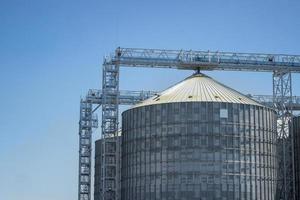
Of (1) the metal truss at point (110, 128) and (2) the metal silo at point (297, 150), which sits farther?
(2) the metal silo at point (297, 150)

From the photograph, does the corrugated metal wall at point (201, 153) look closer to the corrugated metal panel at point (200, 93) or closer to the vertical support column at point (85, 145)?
the corrugated metal panel at point (200, 93)

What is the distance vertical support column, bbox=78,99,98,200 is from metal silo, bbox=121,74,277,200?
17249 mm

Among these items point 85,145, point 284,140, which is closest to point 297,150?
point 284,140

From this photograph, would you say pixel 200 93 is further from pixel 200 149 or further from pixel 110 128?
pixel 110 128

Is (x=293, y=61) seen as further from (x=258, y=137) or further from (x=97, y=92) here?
(x=97, y=92)

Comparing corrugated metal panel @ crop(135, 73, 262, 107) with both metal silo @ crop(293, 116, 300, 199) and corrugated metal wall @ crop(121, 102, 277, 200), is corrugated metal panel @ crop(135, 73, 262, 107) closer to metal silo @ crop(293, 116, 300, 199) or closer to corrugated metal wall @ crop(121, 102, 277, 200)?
corrugated metal wall @ crop(121, 102, 277, 200)

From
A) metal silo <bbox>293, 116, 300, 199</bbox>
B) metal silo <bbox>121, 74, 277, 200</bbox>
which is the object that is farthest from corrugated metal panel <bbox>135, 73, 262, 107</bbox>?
metal silo <bbox>293, 116, 300, 199</bbox>

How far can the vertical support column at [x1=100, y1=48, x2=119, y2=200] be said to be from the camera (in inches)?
5059

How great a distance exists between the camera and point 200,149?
393 ft

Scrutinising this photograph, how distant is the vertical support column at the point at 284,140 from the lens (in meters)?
129

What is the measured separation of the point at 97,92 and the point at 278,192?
130 feet

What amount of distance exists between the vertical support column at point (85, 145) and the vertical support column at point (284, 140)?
35687mm

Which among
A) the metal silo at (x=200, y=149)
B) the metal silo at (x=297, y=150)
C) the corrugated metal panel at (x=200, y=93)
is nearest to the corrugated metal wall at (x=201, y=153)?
the metal silo at (x=200, y=149)

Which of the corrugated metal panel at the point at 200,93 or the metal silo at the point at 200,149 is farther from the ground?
the corrugated metal panel at the point at 200,93
